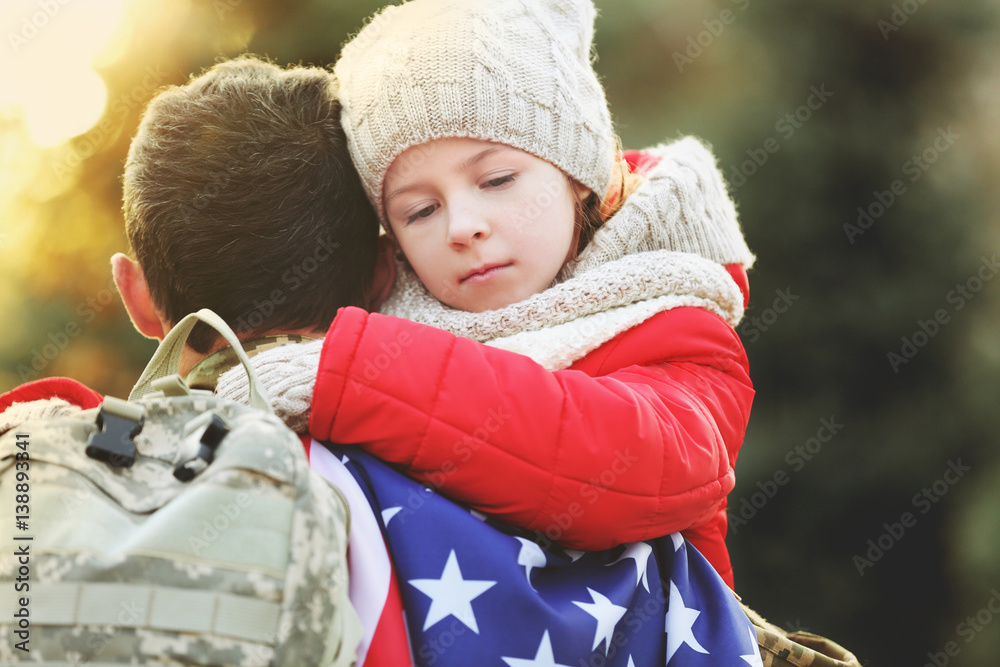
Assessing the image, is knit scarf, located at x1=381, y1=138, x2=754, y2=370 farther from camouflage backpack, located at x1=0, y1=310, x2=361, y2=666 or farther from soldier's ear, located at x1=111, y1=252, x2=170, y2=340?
camouflage backpack, located at x1=0, y1=310, x2=361, y2=666

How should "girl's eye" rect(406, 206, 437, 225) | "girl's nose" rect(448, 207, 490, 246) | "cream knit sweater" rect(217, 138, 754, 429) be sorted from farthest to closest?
1. "girl's eye" rect(406, 206, 437, 225)
2. "girl's nose" rect(448, 207, 490, 246)
3. "cream knit sweater" rect(217, 138, 754, 429)

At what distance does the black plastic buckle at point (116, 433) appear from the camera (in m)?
1.00

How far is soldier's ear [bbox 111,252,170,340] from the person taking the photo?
173cm

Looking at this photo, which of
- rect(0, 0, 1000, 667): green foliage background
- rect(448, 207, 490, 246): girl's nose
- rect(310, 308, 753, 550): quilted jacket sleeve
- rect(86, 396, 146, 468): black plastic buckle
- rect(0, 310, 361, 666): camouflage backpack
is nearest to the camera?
rect(0, 310, 361, 666): camouflage backpack

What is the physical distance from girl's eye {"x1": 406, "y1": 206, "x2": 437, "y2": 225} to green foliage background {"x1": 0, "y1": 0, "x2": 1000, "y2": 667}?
174 centimetres

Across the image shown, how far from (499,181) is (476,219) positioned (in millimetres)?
141

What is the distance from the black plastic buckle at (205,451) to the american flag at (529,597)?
0.29 metres

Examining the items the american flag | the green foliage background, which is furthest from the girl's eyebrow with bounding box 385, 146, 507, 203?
the green foliage background

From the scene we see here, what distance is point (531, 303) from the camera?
169 centimetres

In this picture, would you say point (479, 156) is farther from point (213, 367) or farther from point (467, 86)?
point (213, 367)

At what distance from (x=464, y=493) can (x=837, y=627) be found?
2891 mm

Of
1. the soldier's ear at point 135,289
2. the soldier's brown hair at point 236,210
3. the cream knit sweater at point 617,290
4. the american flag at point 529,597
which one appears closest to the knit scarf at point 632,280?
the cream knit sweater at point 617,290

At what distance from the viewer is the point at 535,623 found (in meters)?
1.17

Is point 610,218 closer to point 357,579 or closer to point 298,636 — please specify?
point 357,579
